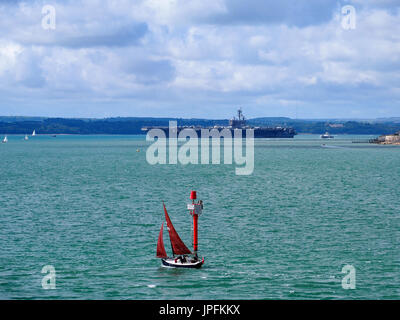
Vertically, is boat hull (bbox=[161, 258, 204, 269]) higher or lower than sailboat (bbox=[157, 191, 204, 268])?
lower

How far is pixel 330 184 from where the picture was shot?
90188 mm

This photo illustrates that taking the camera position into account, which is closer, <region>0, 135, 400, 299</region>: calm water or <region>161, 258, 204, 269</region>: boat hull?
<region>0, 135, 400, 299</region>: calm water

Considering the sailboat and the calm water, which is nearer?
the calm water

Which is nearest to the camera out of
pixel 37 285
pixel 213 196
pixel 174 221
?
pixel 37 285

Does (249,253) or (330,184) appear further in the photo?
(330,184)

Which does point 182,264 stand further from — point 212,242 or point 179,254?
point 212,242

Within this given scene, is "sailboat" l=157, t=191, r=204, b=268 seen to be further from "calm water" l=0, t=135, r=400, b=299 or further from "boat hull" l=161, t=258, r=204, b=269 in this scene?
"calm water" l=0, t=135, r=400, b=299

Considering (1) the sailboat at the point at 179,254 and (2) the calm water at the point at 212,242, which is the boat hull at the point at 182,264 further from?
(2) the calm water at the point at 212,242

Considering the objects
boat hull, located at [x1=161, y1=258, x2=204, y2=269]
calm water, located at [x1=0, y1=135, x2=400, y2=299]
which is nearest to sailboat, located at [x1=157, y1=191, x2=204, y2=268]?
boat hull, located at [x1=161, y1=258, x2=204, y2=269]
